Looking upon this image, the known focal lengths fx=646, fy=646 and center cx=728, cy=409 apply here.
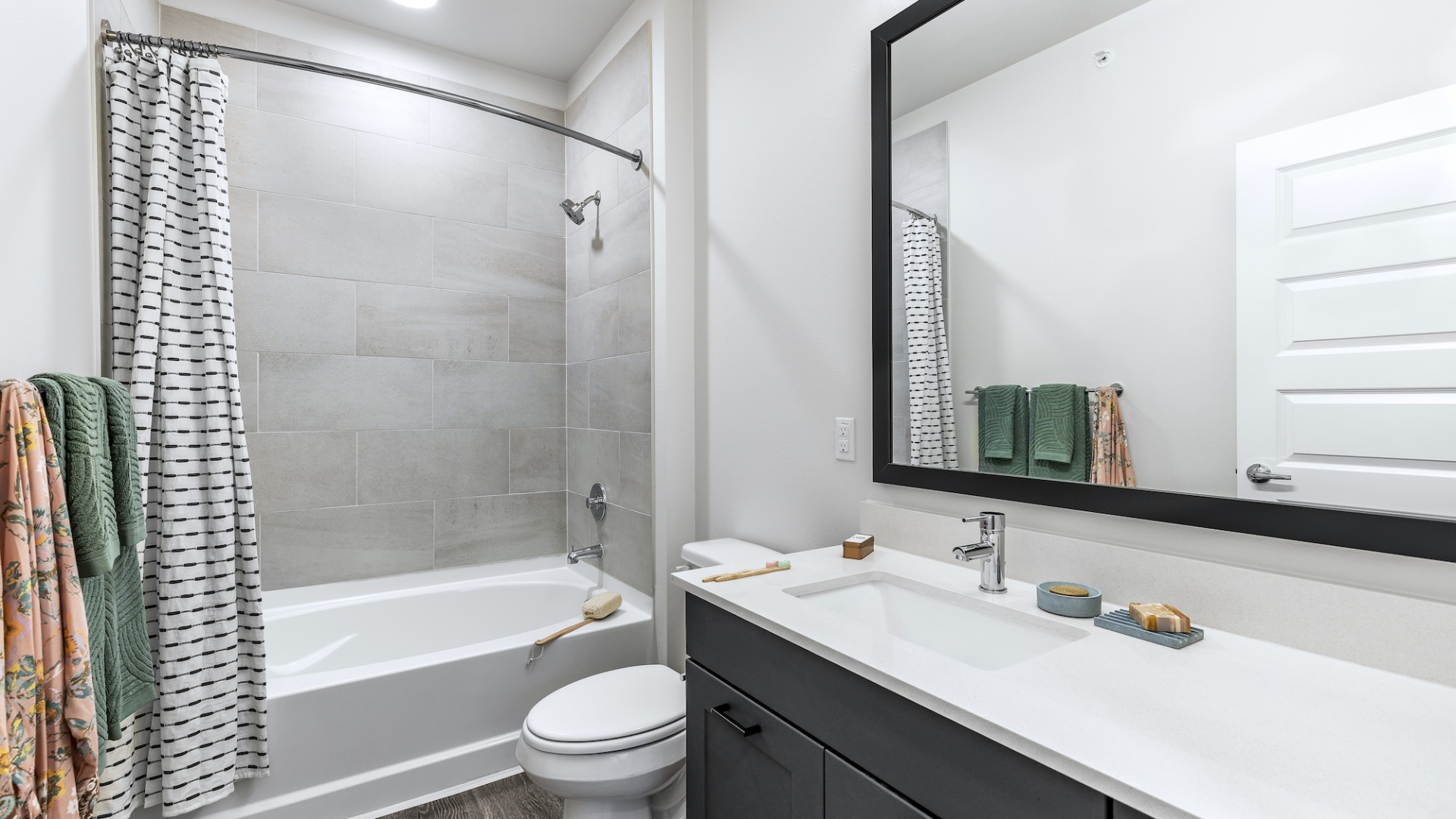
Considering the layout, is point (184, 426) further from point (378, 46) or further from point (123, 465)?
point (378, 46)

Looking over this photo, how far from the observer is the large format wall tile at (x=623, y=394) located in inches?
91.4

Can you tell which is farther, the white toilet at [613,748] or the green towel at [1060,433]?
the white toilet at [613,748]

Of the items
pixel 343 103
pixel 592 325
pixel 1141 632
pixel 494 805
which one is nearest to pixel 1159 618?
pixel 1141 632

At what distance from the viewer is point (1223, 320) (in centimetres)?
94

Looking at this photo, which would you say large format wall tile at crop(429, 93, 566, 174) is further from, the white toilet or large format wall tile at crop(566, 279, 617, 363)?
the white toilet

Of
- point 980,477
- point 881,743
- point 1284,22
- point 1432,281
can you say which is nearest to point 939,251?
point 980,477

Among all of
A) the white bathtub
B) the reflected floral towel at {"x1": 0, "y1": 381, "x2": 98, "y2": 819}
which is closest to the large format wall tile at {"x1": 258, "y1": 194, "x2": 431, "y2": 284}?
the white bathtub

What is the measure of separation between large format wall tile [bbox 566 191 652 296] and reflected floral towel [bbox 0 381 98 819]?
1.64 meters

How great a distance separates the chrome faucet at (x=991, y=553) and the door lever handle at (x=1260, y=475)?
35 cm

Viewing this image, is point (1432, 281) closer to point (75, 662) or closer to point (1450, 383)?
point (1450, 383)

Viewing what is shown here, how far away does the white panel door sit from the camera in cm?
75

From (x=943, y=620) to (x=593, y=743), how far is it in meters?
0.83

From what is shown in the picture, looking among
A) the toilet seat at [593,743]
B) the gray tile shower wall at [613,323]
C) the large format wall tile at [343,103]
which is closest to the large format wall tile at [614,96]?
the gray tile shower wall at [613,323]

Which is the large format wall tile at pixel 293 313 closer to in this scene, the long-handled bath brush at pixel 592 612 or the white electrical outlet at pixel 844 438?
the long-handled bath brush at pixel 592 612
